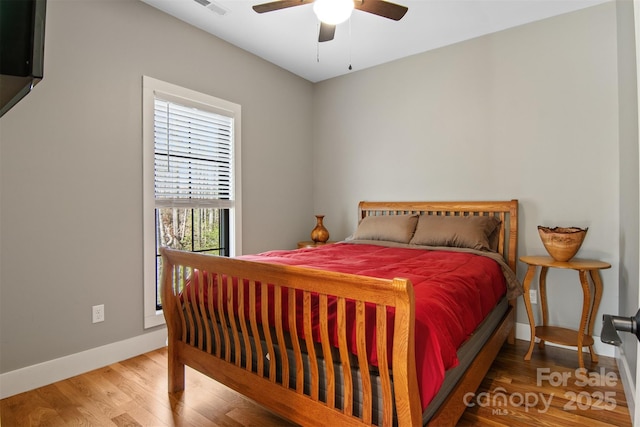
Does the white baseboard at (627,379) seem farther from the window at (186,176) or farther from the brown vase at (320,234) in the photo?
the window at (186,176)

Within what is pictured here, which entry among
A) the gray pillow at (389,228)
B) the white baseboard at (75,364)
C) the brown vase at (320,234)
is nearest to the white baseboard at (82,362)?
the white baseboard at (75,364)

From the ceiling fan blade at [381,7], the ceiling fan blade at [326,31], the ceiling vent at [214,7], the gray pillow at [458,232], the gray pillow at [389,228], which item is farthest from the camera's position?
the gray pillow at [389,228]

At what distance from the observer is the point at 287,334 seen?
5.19 ft

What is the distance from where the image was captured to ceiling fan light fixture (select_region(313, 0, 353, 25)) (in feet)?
6.28

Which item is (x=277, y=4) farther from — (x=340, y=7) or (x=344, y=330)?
(x=344, y=330)

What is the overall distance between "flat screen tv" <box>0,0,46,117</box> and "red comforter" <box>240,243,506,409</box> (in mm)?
1230

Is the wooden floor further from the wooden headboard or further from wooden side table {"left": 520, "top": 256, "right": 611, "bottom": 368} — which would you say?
the wooden headboard

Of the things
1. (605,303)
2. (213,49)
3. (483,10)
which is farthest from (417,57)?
(605,303)

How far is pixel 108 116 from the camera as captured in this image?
2498 mm

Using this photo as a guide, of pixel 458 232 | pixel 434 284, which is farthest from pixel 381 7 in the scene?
pixel 458 232

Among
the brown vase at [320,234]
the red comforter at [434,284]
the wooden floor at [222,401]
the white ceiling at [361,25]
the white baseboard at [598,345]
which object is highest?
the white ceiling at [361,25]

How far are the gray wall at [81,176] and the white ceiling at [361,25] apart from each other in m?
0.30

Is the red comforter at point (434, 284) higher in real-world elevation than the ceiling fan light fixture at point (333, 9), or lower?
lower

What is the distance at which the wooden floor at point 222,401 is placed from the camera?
179 centimetres
